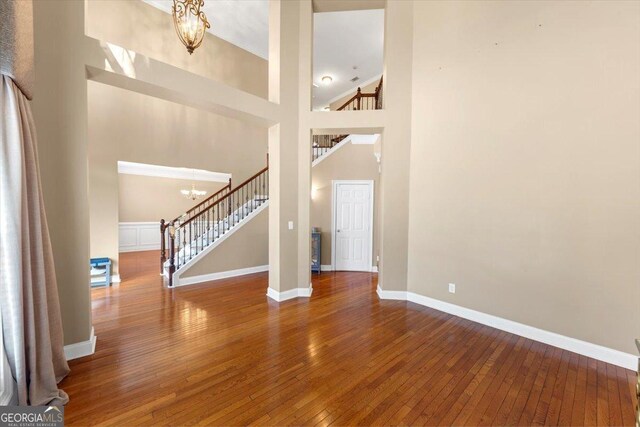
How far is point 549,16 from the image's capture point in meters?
2.82

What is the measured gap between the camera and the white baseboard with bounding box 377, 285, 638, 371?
2453 millimetres

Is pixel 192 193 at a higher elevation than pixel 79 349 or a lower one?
higher

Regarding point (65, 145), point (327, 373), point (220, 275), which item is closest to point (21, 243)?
point (65, 145)

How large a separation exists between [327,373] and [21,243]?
8.33 ft

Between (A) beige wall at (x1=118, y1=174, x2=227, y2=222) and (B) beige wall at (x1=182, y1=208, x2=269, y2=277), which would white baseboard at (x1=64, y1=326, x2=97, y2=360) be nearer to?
(B) beige wall at (x1=182, y1=208, x2=269, y2=277)

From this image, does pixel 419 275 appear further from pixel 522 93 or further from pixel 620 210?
pixel 522 93

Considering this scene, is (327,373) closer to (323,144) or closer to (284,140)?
(284,140)

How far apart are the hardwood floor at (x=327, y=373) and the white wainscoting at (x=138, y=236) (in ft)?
19.4

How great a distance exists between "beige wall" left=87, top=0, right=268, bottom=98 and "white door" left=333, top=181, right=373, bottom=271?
436cm

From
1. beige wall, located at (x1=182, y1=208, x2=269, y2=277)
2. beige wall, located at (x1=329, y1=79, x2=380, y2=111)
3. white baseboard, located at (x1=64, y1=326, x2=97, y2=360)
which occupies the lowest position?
white baseboard, located at (x1=64, y1=326, x2=97, y2=360)

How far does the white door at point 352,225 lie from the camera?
5.94 meters

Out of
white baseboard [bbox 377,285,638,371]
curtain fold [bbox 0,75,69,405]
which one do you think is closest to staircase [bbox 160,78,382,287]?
curtain fold [bbox 0,75,69,405]

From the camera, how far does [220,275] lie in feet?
17.2

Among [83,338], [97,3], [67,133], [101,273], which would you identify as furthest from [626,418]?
[97,3]
